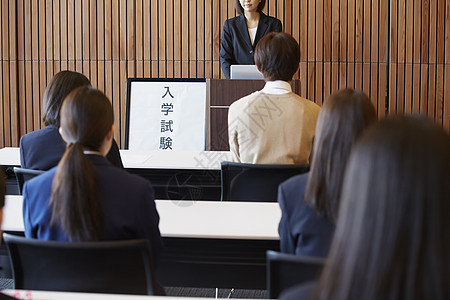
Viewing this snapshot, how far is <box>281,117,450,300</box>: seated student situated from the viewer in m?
0.77

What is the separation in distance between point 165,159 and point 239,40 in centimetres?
209

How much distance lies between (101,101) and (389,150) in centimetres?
128

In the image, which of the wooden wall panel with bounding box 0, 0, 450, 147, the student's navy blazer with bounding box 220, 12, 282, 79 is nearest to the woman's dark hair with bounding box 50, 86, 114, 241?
the student's navy blazer with bounding box 220, 12, 282, 79

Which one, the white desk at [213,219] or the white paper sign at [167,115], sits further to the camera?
the white paper sign at [167,115]

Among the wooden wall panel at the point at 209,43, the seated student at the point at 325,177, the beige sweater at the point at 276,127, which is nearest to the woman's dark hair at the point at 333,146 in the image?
the seated student at the point at 325,177

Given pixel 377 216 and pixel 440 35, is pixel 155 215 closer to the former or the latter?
pixel 377 216

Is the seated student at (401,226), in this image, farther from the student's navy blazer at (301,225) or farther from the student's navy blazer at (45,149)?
the student's navy blazer at (45,149)

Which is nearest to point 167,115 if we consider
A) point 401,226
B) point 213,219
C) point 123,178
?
point 213,219

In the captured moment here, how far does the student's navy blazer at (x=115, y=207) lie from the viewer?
176cm

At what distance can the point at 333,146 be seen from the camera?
1635mm

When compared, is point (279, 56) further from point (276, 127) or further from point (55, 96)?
point (55, 96)

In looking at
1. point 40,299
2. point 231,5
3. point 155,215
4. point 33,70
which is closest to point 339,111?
point 155,215

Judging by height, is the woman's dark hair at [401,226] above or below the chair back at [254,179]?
above

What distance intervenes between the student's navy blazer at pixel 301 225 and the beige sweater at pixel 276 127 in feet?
3.75
